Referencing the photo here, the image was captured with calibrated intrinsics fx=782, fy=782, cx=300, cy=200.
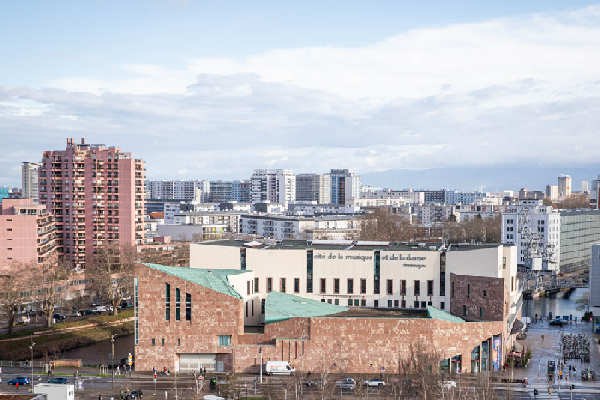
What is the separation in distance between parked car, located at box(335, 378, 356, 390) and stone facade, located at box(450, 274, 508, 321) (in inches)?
694

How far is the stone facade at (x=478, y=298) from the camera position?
72.8 meters

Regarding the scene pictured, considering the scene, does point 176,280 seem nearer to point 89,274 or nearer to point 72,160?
point 89,274

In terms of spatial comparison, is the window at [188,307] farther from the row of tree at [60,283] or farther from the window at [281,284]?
the row of tree at [60,283]

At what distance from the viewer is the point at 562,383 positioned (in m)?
64.5

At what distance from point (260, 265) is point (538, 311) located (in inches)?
2030

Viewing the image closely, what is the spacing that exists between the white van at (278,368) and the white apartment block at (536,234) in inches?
3960

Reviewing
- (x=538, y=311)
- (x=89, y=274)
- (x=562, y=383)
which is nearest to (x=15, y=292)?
(x=89, y=274)

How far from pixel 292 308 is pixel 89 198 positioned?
235ft

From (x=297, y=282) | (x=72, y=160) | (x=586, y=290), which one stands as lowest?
(x=586, y=290)

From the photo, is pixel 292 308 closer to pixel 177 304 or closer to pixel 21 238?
pixel 177 304

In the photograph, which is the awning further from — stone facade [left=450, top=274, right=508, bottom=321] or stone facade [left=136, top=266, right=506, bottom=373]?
stone facade [left=136, top=266, right=506, bottom=373]

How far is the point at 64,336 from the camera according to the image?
87438 millimetres

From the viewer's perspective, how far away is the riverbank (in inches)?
3196

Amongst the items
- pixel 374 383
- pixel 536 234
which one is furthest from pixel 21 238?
pixel 536 234
